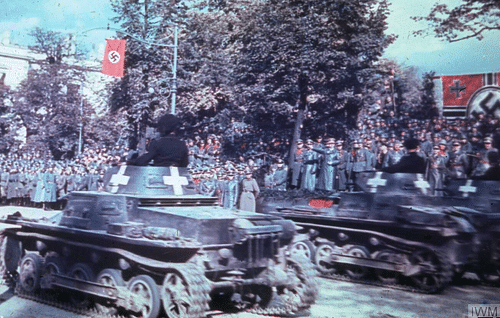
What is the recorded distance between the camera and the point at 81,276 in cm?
633

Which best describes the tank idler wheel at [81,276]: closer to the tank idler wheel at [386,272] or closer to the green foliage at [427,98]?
the tank idler wheel at [386,272]

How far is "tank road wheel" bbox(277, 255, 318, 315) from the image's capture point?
21.0ft

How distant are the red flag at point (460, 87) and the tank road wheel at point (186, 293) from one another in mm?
4425

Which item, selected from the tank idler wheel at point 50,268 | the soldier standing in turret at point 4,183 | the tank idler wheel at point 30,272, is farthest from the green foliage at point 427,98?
the soldier standing in turret at point 4,183

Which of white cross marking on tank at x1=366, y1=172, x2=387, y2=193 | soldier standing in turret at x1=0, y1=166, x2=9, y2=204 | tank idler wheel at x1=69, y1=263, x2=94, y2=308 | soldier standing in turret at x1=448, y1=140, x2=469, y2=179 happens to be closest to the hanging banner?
white cross marking on tank at x1=366, y1=172, x2=387, y2=193

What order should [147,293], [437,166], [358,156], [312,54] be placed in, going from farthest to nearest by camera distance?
[312,54] → [358,156] → [437,166] → [147,293]

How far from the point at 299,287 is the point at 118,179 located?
273 centimetres

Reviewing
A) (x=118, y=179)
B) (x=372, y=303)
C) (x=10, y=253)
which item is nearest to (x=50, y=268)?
(x=10, y=253)

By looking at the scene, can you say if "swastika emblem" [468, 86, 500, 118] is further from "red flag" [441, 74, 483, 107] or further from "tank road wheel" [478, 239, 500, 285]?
"tank road wheel" [478, 239, 500, 285]

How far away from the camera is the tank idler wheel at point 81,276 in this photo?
6.24 metres

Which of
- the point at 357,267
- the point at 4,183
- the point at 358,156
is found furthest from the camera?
the point at 4,183

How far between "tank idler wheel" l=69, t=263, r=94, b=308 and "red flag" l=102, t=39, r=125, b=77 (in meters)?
8.23

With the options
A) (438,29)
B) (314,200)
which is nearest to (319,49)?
(314,200)

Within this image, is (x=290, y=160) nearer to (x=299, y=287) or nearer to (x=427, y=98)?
(x=427, y=98)
